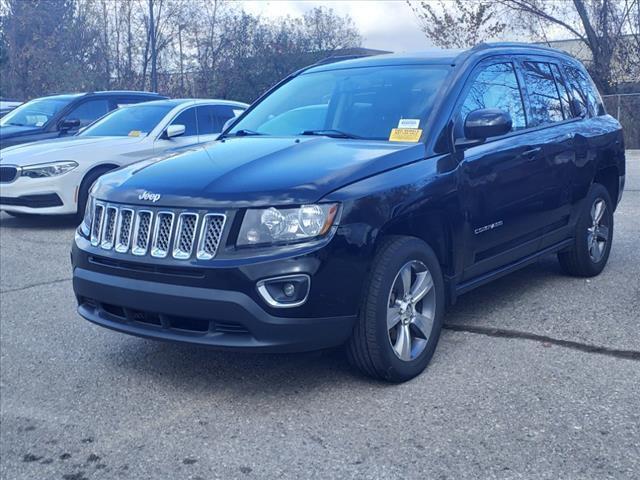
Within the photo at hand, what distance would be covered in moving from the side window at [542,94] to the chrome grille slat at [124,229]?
2946 millimetres

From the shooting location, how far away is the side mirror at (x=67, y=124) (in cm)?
1173

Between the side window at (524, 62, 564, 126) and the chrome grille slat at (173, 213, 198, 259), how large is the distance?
280 centimetres

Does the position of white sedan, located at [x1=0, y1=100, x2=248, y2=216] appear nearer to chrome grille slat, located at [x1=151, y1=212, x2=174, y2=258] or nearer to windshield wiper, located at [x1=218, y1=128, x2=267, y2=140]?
windshield wiper, located at [x1=218, y1=128, x2=267, y2=140]

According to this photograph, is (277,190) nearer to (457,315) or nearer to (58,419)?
(58,419)

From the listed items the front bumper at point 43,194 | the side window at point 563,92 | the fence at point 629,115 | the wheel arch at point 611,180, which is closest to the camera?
the side window at point 563,92

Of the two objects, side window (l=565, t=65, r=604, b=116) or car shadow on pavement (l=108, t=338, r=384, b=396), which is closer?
car shadow on pavement (l=108, t=338, r=384, b=396)

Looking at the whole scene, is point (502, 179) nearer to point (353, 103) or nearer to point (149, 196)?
point (353, 103)

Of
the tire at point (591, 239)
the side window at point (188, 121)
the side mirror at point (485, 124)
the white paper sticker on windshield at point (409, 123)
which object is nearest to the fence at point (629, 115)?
the side window at point (188, 121)

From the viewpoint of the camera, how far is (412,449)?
11.4 ft

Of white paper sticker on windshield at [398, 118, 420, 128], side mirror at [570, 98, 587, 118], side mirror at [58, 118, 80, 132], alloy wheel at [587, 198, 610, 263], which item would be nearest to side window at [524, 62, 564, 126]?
side mirror at [570, 98, 587, 118]

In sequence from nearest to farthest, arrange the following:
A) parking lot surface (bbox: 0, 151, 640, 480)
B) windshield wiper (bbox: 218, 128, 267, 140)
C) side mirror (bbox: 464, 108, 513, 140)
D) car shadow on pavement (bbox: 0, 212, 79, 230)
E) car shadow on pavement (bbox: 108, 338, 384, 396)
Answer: parking lot surface (bbox: 0, 151, 640, 480) → car shadow on pavement (bbox: 108, 338, 384, 396) → side mirror (bbox: 464, 108, 513, 140) → windshield wiper (bbox: 218, 128, 267, 140) → car shadow on pavement (bbox: 0, 212, 79, 230)

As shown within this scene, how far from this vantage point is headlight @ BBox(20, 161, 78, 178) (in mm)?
9352

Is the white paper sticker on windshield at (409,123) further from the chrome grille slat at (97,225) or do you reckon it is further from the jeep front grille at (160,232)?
the chrome grille slat at (97,225)

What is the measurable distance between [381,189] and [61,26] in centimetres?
3272
